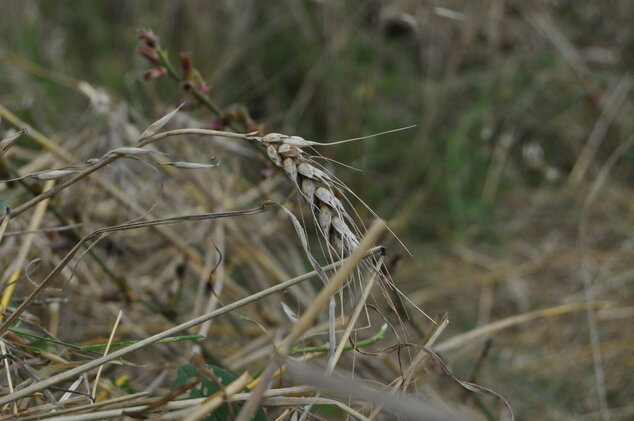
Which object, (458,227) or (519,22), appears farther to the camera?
(519,22)

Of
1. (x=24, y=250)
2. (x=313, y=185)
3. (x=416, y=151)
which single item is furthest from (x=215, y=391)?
(x=416, y=151)

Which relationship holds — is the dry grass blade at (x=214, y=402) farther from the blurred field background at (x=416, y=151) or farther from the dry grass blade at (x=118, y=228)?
the blurred field background at (x=416, y=151)

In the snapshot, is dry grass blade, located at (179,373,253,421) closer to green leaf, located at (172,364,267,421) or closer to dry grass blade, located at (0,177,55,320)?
green leaf, located at (172,364,267,421)

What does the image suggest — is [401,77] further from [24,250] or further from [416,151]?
[24,250]

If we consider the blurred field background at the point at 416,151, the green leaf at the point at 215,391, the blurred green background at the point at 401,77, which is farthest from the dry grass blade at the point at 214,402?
the blurred green background at the point at 401,77

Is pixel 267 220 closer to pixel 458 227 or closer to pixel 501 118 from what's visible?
pixel 458 227

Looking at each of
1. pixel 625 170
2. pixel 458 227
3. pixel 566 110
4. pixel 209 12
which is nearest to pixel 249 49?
pixel 209 12

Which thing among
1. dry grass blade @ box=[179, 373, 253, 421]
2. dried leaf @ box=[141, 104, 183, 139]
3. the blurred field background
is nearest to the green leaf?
dry grass blade @ box=[179, 373, 253, 421]

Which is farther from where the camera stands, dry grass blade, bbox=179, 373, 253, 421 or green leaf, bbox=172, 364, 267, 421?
green leaf, bbox=172, 364, 267, 421

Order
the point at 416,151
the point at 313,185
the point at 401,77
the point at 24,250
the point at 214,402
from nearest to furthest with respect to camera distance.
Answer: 1. the point at 214,402
2. the point at 313,185
3. the point at 24,250
4. the point at 416,151
5. the point at 401,77
